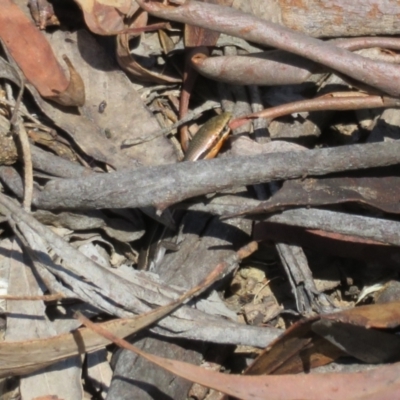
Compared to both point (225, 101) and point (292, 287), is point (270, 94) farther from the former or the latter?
point (292, 287)

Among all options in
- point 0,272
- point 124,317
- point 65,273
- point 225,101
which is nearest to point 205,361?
point 124,317

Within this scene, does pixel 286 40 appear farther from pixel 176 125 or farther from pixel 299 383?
pixel 299 383

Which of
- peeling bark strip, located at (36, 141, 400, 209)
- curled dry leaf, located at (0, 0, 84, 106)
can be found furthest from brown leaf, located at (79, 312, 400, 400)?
curled dry leaf, located at (0, 0, 84, 106)

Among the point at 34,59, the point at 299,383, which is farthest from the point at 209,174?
the point at 34,59

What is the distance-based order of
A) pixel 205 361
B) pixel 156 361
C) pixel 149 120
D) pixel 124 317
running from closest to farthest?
pixel 156 361 → pixel 124 317 → pixel 205 361 → pixel 149 120

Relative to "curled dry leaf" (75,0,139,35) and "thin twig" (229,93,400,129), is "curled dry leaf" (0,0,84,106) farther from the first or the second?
"thin twig" (229,93,400,129)

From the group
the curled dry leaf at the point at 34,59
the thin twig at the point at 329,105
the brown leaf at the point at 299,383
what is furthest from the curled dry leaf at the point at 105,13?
the brown leaf at the point at 299,383

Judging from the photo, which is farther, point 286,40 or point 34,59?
point 34,59
